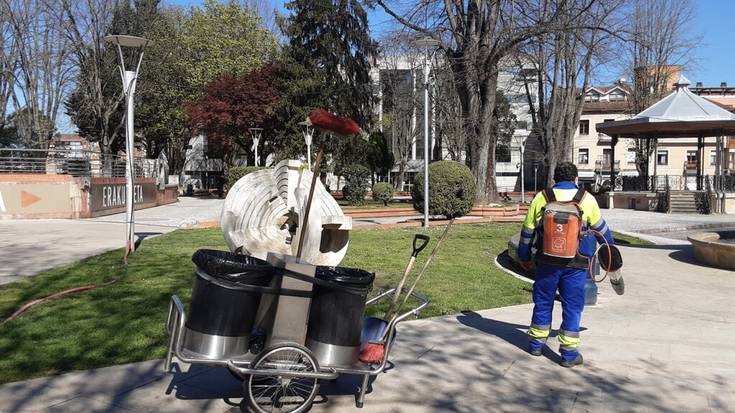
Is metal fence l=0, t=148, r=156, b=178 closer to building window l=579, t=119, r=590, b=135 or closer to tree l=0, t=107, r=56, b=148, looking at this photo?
tree l=0, t=107, r=56, b=148

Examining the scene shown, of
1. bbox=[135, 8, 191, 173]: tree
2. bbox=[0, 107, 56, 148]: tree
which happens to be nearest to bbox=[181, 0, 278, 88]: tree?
bbox=[135, 8, 191, 173]: tree

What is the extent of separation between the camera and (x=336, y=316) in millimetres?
3838

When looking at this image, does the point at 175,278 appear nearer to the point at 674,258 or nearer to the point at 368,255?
the point at 368,255

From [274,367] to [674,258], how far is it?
10.8m

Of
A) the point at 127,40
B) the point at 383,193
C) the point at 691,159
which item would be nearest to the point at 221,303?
the point at 127,40

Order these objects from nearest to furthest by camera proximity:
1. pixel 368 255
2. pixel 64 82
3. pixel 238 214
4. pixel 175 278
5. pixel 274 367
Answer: pixel 274 367 < pixel 238 214 < pixel 175 278 < pixel 368 255 < pixel 64 82

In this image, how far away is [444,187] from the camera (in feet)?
59.1

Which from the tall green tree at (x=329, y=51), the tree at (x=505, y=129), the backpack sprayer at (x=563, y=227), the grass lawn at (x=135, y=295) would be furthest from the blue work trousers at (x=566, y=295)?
the tree at (x=505, y=129)

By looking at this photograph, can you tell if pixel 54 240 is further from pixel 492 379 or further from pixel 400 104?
pixel 400 104

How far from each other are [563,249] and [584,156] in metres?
63.1

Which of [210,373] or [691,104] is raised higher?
[691,104]

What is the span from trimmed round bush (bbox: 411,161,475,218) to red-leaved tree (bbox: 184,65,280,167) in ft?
77.4

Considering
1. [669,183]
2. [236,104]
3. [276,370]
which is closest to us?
[276,370]

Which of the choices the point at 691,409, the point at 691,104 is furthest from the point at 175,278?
the point at 691,104
